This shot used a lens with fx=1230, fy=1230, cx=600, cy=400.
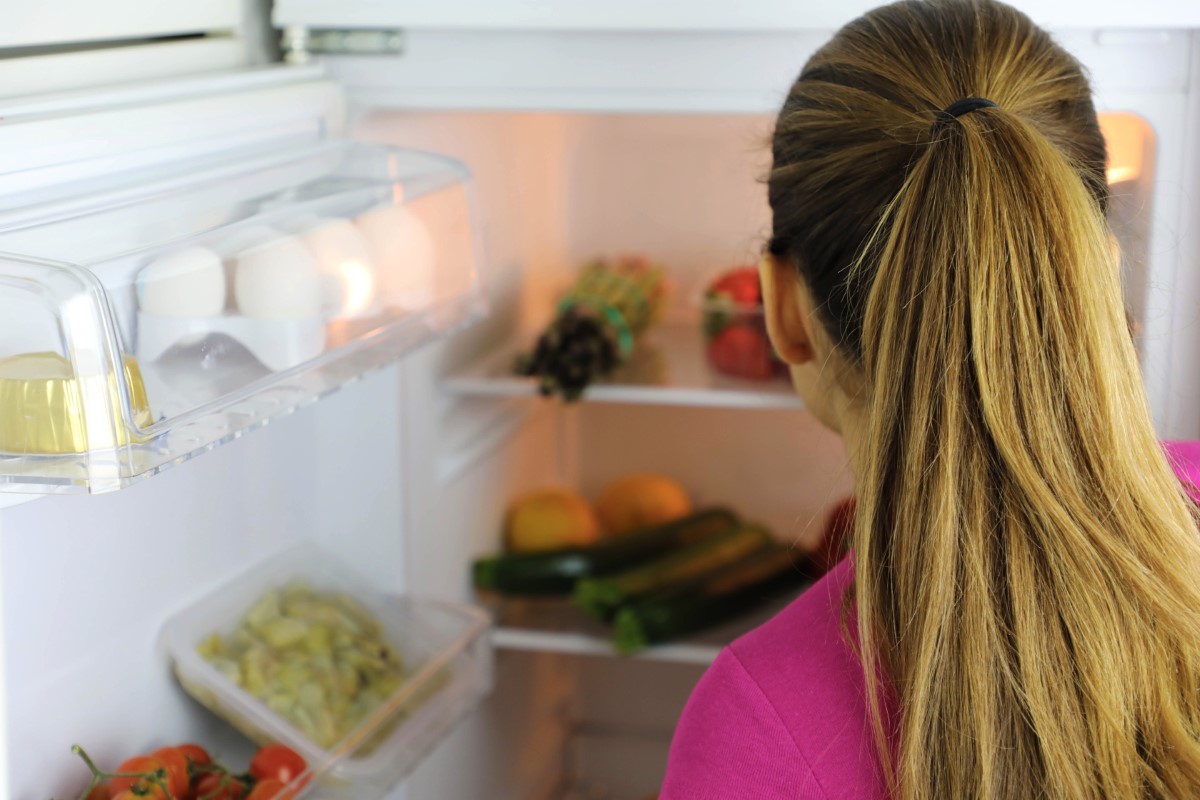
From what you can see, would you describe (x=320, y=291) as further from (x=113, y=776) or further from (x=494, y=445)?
(x=494, y=445)

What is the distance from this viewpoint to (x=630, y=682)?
86.9 inches

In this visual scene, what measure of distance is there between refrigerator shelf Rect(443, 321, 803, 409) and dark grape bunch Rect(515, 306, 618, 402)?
0.06 feet

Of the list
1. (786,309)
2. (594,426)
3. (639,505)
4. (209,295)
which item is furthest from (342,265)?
(594,426)

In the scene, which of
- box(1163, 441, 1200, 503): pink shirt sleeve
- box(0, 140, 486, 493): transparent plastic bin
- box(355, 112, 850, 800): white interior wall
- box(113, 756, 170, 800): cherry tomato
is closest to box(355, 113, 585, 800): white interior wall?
box(355, 112, 850, 800): white interior wall

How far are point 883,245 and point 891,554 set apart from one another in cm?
20

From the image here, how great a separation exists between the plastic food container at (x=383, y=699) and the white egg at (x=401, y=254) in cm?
37

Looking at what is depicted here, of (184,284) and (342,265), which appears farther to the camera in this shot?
(342,265)

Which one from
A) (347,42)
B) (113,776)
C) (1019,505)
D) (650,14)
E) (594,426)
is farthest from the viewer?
(594,426)

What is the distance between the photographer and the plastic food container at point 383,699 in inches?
45.7

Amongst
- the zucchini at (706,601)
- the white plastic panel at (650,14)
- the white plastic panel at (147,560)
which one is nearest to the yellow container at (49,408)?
the white plastic panel at (147,560)

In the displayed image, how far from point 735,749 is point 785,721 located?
4cm

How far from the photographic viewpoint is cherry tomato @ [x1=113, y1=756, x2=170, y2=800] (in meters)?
0.98

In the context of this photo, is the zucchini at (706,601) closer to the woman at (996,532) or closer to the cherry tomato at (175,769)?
the cherry tomato at (175,769)

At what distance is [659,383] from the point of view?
5.38 ft
